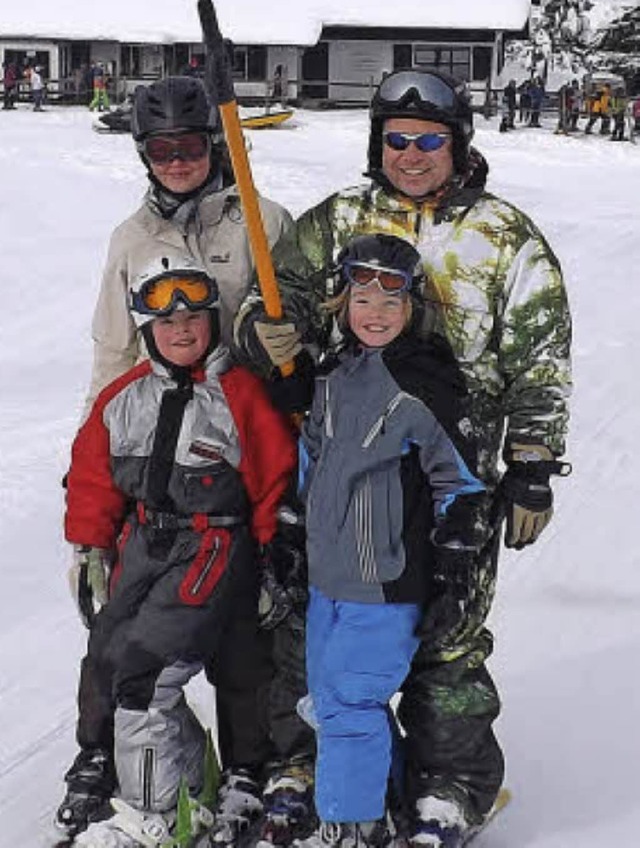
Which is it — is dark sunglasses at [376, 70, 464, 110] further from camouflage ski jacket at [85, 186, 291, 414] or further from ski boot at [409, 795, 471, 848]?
ski boot at [409, 795, 471, 848]

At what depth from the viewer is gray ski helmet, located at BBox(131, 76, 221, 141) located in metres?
3.82

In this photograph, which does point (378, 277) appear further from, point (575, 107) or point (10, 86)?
point (10, 86)

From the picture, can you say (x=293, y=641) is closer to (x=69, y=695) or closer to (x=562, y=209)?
(x=69, y=695)

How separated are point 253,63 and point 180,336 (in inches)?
1466

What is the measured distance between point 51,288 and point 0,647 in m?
8.90

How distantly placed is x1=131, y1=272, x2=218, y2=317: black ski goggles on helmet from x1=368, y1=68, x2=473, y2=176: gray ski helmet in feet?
2.12

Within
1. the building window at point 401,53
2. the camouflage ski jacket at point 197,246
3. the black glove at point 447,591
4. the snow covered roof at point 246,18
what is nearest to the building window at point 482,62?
the snow covered roof at point 246,18

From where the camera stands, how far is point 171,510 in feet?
11.9

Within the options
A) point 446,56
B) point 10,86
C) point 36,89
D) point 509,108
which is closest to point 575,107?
Result: point 509,108

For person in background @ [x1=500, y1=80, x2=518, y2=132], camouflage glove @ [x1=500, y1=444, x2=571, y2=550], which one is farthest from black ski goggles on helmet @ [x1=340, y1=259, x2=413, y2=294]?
person in background @ [x1=500, y1=80, x2=518, y2=132]

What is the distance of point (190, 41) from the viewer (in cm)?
3684

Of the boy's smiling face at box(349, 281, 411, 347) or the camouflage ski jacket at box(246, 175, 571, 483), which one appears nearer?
the boy's smiling face at box(349, 281, 411, 347)

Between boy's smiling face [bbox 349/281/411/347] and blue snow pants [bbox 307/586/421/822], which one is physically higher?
boy's smiling face [bbox 349/281/411/347]

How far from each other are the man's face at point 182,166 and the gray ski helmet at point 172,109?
0.11 ft
